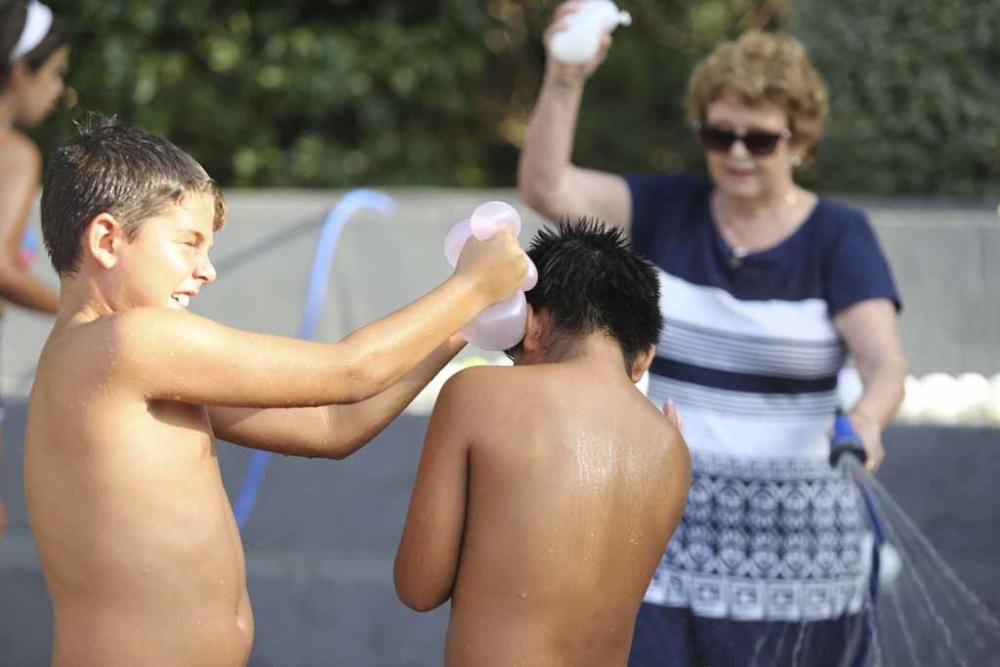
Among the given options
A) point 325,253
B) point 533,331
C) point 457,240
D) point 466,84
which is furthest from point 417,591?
point 466,84

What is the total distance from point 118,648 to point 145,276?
56 cm

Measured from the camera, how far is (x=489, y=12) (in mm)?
7375

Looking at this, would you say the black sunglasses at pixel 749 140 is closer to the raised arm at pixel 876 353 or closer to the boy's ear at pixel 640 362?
the raised arm at pixel 876 353

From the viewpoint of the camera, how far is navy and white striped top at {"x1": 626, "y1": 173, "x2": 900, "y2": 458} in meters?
3.22

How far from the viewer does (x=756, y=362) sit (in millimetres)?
3221

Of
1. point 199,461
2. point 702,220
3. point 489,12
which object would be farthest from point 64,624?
point 489,12

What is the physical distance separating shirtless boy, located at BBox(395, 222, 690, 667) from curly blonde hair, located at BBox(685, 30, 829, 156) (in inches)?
46.4

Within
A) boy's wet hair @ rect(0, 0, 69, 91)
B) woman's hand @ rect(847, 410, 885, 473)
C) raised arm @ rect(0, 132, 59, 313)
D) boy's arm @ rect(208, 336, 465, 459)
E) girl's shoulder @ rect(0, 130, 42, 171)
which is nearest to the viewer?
boy's arm @ rect(208, 336, 465, 459)

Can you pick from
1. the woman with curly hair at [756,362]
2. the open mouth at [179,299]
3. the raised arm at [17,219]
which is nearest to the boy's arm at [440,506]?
the open mouth at [179,299]

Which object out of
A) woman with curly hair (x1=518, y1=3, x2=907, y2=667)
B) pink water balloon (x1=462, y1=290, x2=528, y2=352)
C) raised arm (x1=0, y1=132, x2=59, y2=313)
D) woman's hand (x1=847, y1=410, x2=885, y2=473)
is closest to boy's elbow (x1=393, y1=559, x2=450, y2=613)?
pink water balloon (x1=462, y1=290, x2=528, y2=352)

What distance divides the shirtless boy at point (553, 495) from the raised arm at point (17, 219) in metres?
1.90

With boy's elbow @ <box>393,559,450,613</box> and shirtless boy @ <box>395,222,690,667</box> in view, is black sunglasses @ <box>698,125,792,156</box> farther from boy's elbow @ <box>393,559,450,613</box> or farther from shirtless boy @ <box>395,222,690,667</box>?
boy's elbow @ <box>393,559,450,613</box>

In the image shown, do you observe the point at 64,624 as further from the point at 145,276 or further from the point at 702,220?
the point at 702,220

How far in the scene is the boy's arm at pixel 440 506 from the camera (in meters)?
2.25
